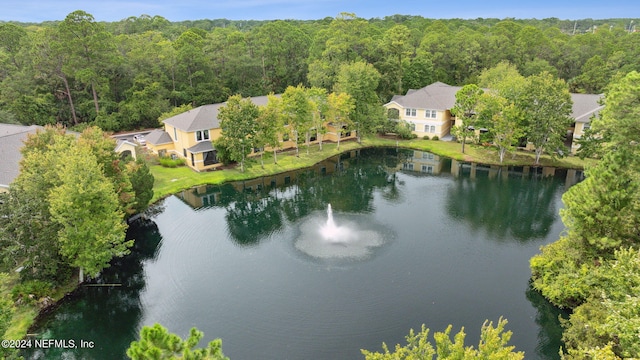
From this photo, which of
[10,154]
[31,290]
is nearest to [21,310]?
[31,290]

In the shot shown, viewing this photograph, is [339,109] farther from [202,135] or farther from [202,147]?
[202,147]

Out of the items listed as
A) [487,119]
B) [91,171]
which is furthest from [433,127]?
[91,171]

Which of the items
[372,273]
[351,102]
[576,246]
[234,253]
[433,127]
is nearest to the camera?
[576,246]

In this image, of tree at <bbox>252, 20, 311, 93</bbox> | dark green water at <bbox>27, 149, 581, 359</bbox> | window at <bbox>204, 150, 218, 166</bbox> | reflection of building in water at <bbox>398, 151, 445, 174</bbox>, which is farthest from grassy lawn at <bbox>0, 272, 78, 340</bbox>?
tree at <bbox>252, 20, 311, 93</bbox>

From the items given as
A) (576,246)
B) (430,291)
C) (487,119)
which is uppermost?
(487,119)

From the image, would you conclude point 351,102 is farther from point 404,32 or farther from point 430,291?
point 430,291

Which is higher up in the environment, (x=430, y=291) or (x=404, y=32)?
(x=404, y=32)

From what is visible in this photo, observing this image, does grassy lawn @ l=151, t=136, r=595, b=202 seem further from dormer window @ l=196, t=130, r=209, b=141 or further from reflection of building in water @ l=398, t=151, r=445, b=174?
dormer window @ l=196, t=130, r=209, b=141
